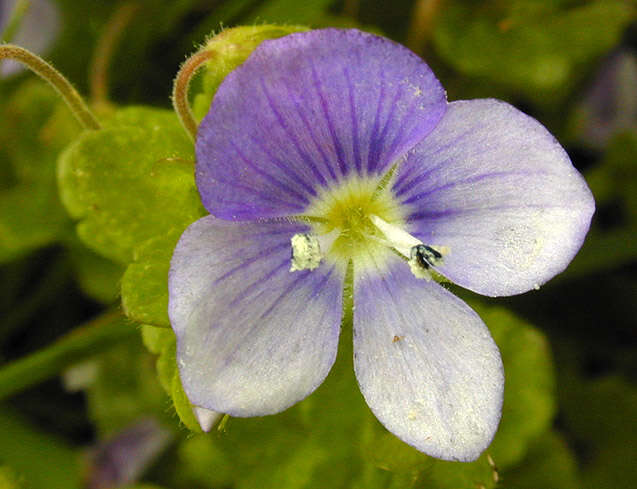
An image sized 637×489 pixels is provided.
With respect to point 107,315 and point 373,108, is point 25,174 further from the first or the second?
point 373,108

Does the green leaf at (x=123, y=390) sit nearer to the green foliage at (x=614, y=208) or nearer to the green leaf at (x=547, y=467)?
the green leaf at (x=547, y=467)

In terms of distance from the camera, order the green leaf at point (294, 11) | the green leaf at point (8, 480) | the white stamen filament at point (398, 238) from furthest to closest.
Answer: the green leaf at point (294, 11)
the green leaf at point (8, 480)
the white stamen filament at point (398, 238)

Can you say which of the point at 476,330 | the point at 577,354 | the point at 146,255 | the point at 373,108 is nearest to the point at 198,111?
the point at 146,255

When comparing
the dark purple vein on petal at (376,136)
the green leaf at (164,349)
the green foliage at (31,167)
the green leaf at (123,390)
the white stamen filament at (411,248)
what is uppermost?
the dark purple vein on petal at (376,136)

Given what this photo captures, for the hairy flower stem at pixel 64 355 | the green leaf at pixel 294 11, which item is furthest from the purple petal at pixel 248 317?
the green leaf at pixel 294 11

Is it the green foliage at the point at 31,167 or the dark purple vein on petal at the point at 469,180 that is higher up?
the dark purple vein on petal at the point at 469,180

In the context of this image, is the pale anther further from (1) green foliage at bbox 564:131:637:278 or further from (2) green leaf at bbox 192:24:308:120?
(1) green foliage at bbox 564:131:637:278

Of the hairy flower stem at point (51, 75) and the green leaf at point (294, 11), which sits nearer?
the hairy flower stem at point (51, 75)
